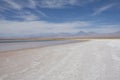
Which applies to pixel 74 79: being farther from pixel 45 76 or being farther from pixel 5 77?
pixel 5 77

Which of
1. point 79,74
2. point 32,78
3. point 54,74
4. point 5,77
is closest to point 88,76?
point 79,74

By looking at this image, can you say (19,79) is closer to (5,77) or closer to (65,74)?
(5,77)

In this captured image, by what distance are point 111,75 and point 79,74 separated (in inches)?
44.5

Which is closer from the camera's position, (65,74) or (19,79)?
(19,79)

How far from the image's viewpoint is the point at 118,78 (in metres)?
4.77

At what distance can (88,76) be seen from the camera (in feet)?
16.4

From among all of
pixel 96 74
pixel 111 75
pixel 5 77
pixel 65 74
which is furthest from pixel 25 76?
pixel 111 75

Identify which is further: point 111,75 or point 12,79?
point 111,75

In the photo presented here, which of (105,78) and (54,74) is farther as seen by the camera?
(54,74)

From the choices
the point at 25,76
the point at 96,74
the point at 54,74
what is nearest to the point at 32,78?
the point at 25,76

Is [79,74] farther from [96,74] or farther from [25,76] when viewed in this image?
[25,76]

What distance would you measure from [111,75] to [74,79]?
141 centimetres

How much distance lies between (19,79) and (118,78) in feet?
10.8

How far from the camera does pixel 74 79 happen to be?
472cm
